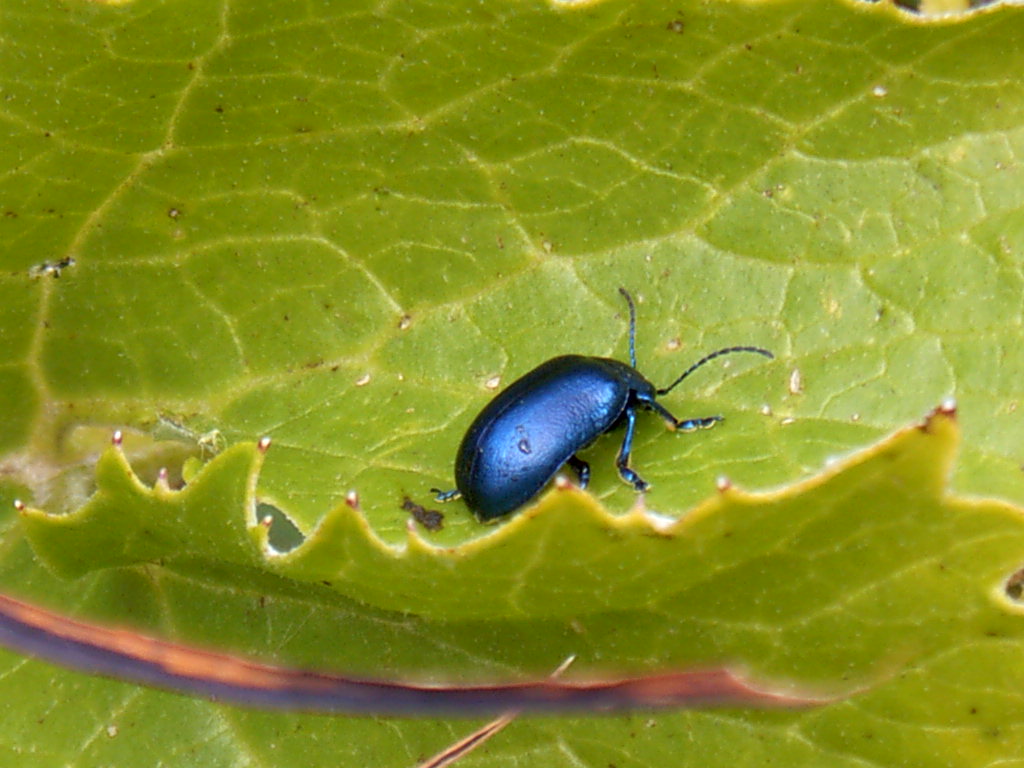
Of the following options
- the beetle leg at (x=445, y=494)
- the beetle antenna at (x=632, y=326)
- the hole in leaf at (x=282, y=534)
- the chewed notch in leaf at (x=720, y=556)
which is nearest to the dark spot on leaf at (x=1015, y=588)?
the chewed notch in leaf at (x=720, y=556)

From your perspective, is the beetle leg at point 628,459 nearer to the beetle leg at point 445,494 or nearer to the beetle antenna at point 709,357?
the beetle antenna at point 709,357

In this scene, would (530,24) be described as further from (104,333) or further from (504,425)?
(104,333)

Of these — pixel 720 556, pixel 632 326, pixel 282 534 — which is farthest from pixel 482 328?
pixel 720 556

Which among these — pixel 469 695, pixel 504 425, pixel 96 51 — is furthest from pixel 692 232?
pixel 96 51

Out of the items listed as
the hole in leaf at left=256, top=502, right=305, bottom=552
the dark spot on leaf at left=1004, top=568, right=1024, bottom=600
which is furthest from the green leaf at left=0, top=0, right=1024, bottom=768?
the dark spot on leaf at left=1004, top=568, right=1024, bottom=600

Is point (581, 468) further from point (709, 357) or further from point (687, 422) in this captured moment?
point (709, 357)

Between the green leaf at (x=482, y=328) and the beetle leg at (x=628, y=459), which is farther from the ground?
the green leaf at (x=482, y=328)

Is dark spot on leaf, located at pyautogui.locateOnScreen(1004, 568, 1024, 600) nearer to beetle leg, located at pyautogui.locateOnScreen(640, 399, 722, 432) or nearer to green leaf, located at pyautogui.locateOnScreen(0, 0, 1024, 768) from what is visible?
green leaf, located at pyautogui.locateOnScreen(0, 0, 1024, 768)
